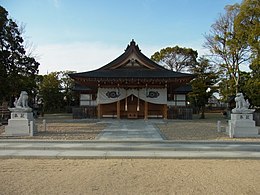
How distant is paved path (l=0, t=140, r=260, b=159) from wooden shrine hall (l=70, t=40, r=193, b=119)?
34.1 feet

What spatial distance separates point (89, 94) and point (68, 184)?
2074cm

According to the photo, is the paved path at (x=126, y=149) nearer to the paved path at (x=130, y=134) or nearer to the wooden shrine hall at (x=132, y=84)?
the paved path at (x=130, y=134)

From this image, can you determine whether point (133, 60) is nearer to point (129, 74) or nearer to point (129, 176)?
point (129, 74)

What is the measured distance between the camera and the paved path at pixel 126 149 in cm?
714

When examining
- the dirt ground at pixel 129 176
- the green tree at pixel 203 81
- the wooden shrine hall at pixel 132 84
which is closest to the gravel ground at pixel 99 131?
the dirt ground at pixel 129 176

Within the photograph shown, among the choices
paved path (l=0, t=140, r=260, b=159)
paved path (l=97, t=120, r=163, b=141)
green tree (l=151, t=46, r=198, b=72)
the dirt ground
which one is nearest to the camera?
the dirt ground

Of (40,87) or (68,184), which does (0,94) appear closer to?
(40,87)

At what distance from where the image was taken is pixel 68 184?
4723mm

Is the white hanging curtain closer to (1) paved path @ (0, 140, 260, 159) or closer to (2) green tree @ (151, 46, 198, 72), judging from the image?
(1) paved path @ (0, 140, 260, 159)

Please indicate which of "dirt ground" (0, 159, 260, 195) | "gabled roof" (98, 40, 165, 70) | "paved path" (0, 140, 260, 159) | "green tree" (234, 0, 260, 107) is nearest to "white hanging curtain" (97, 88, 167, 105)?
"gabled roof" (98, 40, 165, 70)

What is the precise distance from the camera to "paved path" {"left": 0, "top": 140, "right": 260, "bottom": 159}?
714cm

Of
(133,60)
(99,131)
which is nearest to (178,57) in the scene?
(133,60)

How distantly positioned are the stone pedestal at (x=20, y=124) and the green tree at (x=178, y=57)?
3288cm

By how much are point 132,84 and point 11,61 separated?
10892 millimetres
